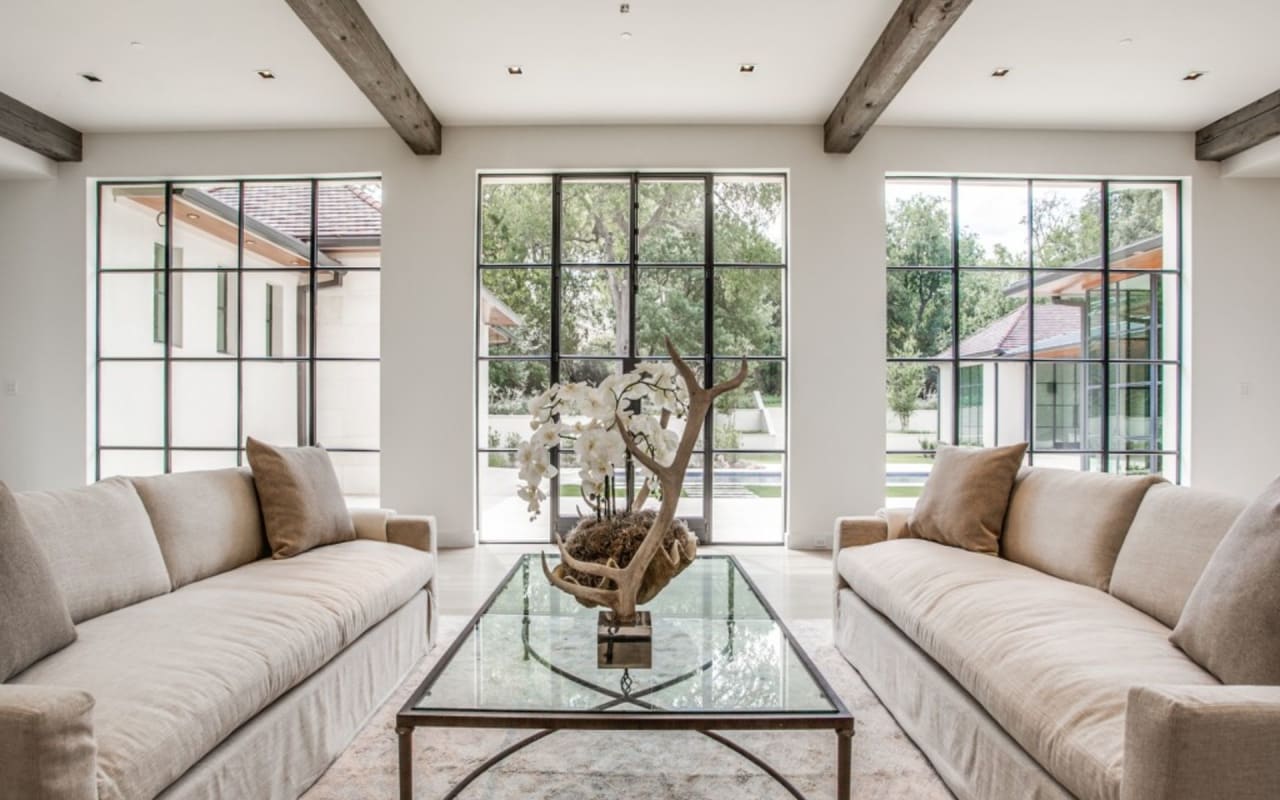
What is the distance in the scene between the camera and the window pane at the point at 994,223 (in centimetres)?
A: 532

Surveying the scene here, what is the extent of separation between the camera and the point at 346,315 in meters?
5.40

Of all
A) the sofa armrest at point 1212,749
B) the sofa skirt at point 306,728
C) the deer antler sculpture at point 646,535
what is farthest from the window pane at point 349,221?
the sofa armrest at point 1212,749

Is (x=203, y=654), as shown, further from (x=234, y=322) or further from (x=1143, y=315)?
(x=1143, y=315)

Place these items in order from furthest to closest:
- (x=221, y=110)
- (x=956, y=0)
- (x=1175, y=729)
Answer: (x=221, y=110)
(x=956, y=0)
(x=1175, y=729)

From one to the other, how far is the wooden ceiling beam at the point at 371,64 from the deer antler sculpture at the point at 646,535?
285 cm

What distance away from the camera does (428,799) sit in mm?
1793

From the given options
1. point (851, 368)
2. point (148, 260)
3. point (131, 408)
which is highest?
point (148, 260)

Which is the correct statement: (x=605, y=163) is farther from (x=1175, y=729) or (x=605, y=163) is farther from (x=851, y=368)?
(x=1175, y=729)

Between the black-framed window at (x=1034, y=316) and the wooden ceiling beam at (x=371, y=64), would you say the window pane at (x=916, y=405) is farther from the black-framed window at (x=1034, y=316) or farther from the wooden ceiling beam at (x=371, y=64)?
the wooden ceiling beam at (x=371, y=64)

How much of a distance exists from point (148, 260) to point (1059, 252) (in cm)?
732

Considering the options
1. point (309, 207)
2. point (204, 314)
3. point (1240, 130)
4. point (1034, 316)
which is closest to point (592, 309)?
point (309, 207)

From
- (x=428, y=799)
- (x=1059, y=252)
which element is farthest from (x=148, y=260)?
(x=1059, y=252)

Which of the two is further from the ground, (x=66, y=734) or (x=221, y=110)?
(x=221, y=110)

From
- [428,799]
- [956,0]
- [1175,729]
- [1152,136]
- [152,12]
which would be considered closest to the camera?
[1175,729]
